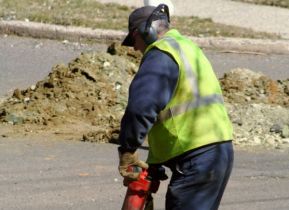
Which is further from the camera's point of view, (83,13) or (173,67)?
(83,13)

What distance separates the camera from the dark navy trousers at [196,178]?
499 cm

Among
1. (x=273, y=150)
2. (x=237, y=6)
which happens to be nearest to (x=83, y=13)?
(x=237, y=6)

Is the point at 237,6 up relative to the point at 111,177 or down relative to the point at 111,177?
down

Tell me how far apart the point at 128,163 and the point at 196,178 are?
35 cm

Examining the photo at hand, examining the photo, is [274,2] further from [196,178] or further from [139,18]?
[196,178]

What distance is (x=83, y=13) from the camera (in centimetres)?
1731

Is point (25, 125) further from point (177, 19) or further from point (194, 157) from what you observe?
point (177, 19)

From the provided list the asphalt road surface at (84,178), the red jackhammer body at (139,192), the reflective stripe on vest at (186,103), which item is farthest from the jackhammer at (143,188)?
the asphalt road surface at (84,178)

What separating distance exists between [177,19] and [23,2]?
2.88 meters

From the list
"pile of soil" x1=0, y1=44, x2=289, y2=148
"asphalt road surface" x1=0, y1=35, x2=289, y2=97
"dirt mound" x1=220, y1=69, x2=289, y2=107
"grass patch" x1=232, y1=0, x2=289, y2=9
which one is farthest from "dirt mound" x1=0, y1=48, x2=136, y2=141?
"grass patch" x1=232, y1=0, x2=289, y2=9

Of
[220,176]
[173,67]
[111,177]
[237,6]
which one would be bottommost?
[237,6]

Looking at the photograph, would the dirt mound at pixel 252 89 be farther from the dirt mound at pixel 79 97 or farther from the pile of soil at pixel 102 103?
the dirt mound at pixel 79 97

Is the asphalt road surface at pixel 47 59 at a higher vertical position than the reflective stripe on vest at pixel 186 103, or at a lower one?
lower

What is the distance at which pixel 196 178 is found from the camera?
4.99m
